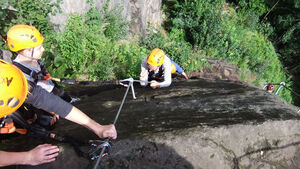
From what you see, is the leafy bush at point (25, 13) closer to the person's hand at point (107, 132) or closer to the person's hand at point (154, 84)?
the person's hand at point (154, 84)

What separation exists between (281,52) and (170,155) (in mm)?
16412

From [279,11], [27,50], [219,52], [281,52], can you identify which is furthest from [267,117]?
[279,11]

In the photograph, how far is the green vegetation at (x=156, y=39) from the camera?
14.9 ft

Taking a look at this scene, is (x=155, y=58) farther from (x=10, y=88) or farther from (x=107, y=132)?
(x=10, y=88)

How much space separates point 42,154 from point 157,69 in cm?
314

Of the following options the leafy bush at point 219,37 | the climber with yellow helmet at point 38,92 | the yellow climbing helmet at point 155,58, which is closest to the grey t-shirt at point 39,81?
the climber with yellow helmet at point 38,92

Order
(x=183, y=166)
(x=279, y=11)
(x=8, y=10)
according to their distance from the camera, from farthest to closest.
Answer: (x=279, y=11), (x=8, y=10), (x=183, y=166)

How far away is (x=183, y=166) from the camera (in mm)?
1704

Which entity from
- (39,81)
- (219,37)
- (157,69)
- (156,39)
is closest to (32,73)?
(39,81)

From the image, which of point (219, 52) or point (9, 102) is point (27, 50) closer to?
point (9, 102)

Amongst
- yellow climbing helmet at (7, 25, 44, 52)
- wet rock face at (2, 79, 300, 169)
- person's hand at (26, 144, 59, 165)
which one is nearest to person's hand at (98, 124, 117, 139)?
wet rock face at (2, 79, 300, 169)

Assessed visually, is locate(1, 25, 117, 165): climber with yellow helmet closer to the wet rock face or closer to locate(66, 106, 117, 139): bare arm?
locate(66, 106, 117, 139): bare arm

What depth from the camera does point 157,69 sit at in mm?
4277

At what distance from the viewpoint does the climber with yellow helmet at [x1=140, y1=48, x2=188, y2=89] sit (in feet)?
12.5
